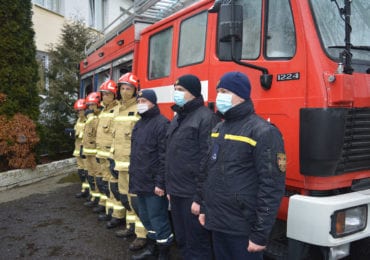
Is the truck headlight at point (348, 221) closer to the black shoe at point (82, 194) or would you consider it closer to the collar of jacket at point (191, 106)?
the collar of jacket at point (191, 106)

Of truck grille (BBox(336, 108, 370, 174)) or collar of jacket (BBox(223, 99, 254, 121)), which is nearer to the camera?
collar of jacket (BBox(223, 99, 254, 121))

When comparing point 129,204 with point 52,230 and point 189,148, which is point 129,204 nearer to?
point 52,230

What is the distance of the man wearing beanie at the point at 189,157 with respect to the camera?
10.2ft

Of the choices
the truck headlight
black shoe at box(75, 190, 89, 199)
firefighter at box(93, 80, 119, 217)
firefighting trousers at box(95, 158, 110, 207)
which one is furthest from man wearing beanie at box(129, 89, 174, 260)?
black shoe at box(75, 190, 89, 199)

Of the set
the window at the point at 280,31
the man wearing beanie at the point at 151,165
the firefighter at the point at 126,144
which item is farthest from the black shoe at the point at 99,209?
the window at the point at 280,31

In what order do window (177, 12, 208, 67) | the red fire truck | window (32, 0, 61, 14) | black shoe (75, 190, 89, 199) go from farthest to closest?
window (32, 0, 61, 14), black shoe (75, 190, 89, 199), window (177, 12, 208, 67), the red fire truck

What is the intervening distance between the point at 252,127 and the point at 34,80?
7.96 metres

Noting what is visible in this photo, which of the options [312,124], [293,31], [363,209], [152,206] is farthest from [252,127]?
[152,206]

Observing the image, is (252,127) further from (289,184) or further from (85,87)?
(85,87)

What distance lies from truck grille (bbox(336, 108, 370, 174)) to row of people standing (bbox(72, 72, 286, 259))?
71 centimetres

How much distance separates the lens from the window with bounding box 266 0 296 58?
2.91 meters

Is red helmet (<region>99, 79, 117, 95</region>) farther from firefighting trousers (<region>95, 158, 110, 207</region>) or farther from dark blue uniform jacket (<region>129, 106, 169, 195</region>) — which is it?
dark blue uniform jacket (<region>129, 106, 169, 195</region>)

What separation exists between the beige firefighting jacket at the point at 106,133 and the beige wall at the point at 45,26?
33.6ft

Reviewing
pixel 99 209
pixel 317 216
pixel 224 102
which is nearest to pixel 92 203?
pixel 99 209
